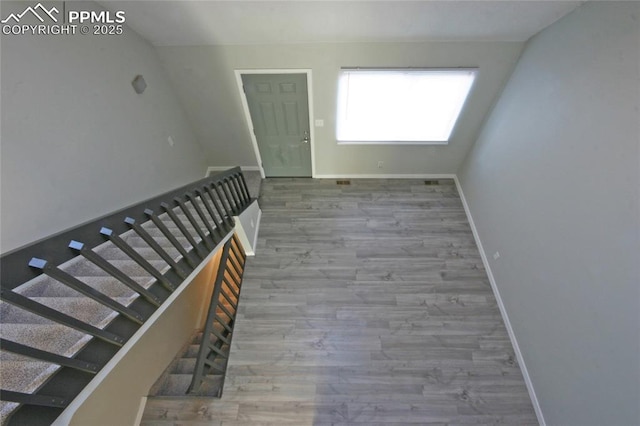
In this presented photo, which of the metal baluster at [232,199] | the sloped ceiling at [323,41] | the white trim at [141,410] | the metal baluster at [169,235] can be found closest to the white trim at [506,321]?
the sloped ceiling at [323,41]

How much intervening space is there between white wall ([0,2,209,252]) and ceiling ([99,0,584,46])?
47 centimetres

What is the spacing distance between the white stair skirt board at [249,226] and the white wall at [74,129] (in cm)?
114

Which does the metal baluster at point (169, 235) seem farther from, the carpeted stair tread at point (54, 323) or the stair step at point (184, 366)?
the stair step at point (184, 366)

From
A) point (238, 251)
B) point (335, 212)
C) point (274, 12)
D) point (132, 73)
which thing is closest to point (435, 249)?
point (335, 212)

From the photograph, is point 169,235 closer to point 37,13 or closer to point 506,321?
point 37,13

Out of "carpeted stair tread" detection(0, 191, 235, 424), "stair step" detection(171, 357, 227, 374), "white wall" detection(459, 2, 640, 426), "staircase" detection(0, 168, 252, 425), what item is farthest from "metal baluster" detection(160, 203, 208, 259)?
"white wall" detection(459, 2, 640, 426)

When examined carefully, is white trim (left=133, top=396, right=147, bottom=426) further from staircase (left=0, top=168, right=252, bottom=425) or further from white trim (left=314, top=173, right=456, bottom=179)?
white trim (left=314, top=173, right=456, bottom=179)

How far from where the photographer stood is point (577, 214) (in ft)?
7.82

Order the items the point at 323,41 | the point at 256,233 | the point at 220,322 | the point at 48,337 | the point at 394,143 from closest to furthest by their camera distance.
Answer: the point at 48,337
the point at 220,322
the point at 323,41
the point at 256,233
the point at 394,143

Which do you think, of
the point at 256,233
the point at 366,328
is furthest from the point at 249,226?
the point at 366,328

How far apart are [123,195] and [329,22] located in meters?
2.87

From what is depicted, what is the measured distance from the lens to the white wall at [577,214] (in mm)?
1977

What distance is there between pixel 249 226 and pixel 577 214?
3.54m

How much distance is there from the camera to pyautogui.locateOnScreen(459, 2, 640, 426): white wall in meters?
1.98
